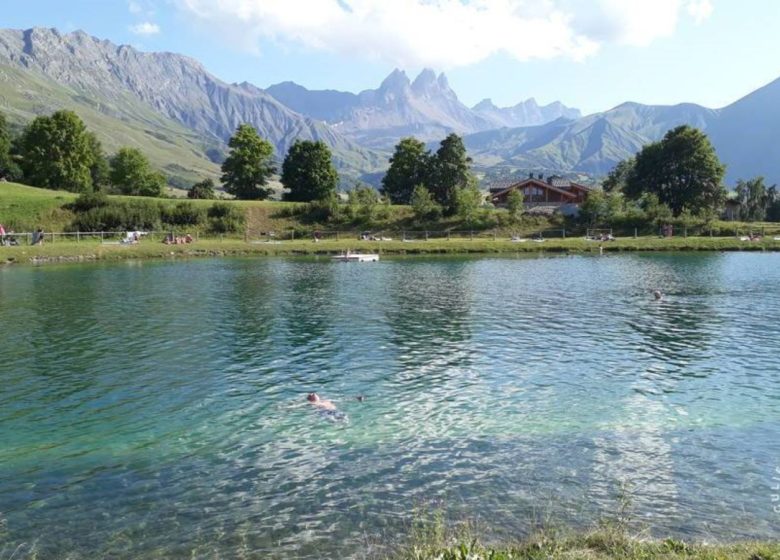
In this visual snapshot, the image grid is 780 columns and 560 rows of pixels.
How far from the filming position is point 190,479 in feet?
53.0

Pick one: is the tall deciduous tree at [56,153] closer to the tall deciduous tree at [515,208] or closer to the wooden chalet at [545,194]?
the tall deciduous tree at [515,208]

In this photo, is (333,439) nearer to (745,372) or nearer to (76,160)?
(745,372)

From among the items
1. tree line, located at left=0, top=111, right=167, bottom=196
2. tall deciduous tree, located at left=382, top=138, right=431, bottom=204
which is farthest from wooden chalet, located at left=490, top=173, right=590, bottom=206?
tree line, located at left=0, top=111, right=167, bottom=196

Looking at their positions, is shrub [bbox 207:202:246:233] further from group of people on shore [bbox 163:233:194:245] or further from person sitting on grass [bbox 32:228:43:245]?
person sitting on grass [bbox 32:228:43:245]

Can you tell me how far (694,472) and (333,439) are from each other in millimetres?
10307

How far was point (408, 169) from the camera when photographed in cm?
16312

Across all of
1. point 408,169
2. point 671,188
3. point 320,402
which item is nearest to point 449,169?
point 408,169

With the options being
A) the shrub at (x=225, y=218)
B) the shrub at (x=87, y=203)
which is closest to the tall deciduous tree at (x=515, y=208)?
the shrub at (x=225, y=218)

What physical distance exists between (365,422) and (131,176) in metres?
156

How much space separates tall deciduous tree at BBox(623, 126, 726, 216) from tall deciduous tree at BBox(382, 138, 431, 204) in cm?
5515

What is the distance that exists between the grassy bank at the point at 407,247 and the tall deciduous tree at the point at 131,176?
190 feet

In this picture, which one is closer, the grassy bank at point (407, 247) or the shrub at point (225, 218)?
the grassy bank at point (407, 247)

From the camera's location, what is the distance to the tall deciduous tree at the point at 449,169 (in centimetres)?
15775

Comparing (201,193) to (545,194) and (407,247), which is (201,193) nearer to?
(407,247)
